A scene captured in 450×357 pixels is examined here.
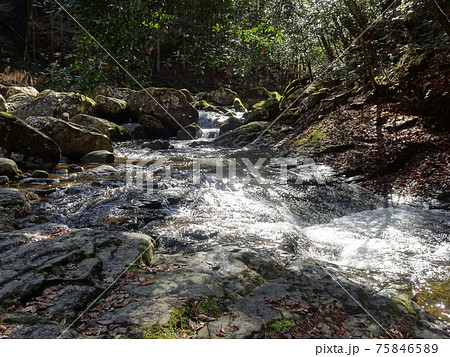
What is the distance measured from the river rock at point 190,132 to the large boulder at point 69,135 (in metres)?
6.12

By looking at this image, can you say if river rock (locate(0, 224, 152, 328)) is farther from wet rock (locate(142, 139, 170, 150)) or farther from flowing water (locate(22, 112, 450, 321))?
wet rock (locate(142, 139, 170, 150))

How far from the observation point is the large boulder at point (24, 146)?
7.65 metres

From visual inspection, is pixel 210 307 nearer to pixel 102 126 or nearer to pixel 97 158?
pixel 97 158

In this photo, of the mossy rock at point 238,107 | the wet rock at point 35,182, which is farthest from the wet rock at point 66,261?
the mossy rock at point 238,107

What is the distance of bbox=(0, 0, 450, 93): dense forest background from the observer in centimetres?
489

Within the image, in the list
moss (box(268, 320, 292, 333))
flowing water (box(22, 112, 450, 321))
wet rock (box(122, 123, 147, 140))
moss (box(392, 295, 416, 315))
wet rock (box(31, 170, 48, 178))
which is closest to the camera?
moss (box(268, 320, 292, 333))

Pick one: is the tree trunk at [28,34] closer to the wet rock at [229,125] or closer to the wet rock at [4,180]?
the wet rock at [229,125]

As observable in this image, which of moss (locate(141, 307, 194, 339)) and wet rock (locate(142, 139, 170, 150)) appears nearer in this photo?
moss (locate(141, 307, 194, 339))

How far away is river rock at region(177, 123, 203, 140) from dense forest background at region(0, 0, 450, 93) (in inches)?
161

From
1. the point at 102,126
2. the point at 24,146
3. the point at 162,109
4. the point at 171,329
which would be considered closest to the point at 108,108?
the point at 162,109

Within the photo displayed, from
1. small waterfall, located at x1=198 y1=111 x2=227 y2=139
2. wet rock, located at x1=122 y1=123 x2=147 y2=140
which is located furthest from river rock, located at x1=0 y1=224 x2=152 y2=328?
small waterfall, located at x1=198 y1=111 x2=227 y2=139

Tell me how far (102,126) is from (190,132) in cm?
490

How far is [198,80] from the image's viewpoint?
103 ft

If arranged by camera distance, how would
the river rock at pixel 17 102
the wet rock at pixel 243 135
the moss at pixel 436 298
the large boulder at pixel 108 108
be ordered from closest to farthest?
1. the moss at pixel 436 298
2. the river rock at pixel 17 102
3. the wet rock at pixel 243 135
4. the large boulder at pixel 108 108
